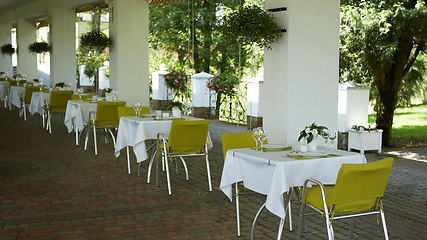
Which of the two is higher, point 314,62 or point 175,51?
point 175,51

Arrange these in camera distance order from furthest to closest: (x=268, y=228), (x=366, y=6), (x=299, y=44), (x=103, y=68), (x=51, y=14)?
(x=103, y=68) → (x=51, y=14) → (x=366, y=6) → (x=299, y=44) → (x=268, y=228)

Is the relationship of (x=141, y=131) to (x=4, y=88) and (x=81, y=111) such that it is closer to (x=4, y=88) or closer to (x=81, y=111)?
(x=81, y=111)

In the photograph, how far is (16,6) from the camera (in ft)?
56.3

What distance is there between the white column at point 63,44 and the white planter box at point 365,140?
29.5ft

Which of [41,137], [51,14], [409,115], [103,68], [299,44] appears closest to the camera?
[299,44]

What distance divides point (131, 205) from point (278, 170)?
6.35ft

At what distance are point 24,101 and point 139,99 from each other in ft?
12.5

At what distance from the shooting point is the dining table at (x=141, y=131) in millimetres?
5609

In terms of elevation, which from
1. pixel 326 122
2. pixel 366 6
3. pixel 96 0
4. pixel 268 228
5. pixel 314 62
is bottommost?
pixel 268 228

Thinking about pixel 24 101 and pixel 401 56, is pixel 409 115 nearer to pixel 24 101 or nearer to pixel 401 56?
pixel 401 56

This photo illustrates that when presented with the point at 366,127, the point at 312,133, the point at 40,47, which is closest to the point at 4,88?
the point at 40,47

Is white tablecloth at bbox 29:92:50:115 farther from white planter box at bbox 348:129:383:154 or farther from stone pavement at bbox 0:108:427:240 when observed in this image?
white planter box at bbox 348:129:383:154

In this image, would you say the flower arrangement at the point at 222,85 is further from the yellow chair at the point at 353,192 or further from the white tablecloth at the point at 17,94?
the yellow chair at the point at 353,192

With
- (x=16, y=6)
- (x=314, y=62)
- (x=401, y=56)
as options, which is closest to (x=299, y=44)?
(x=314, y=62)
